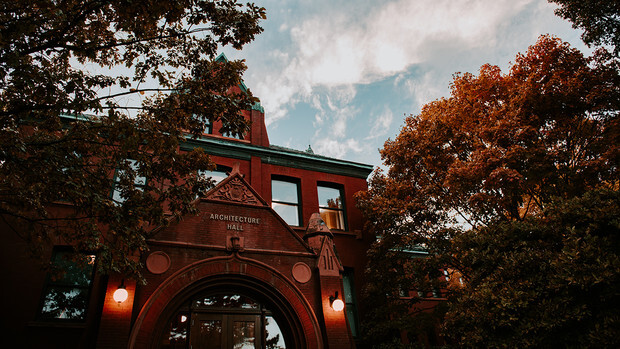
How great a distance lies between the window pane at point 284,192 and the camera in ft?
52.4

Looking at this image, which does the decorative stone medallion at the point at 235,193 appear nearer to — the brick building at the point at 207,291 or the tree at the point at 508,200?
the brick building at the point at 207,291

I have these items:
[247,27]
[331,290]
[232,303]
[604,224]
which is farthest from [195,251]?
[604,224]

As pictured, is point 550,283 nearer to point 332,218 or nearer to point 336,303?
point 336,303

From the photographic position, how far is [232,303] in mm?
11016

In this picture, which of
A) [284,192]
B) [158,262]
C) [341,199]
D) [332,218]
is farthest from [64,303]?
[341,199]

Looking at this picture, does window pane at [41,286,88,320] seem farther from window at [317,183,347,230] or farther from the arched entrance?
window at [317,183,347,230]

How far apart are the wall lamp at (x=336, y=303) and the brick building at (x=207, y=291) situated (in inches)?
1.7

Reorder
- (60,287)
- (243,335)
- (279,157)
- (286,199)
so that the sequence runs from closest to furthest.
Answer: (60,287)
(243,335)
(286,199)
(279,157)

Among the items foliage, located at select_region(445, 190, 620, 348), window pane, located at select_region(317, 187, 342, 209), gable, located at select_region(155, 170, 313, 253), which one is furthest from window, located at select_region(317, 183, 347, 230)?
foliage, located at select_region(445, 190, 620, 348)

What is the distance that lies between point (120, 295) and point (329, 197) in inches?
389

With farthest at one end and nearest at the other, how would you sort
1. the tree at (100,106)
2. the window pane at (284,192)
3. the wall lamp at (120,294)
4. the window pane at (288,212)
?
the window pane at (284,192) → the window pane at (288,212) → the wall lamp at (120,294) → the tree at (100,106)

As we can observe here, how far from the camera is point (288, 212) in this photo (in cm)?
1573

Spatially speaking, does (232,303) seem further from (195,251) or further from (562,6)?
(562,6)

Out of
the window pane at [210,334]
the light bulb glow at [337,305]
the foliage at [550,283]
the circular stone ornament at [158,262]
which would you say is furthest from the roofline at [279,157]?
the foliage at [550,283]
